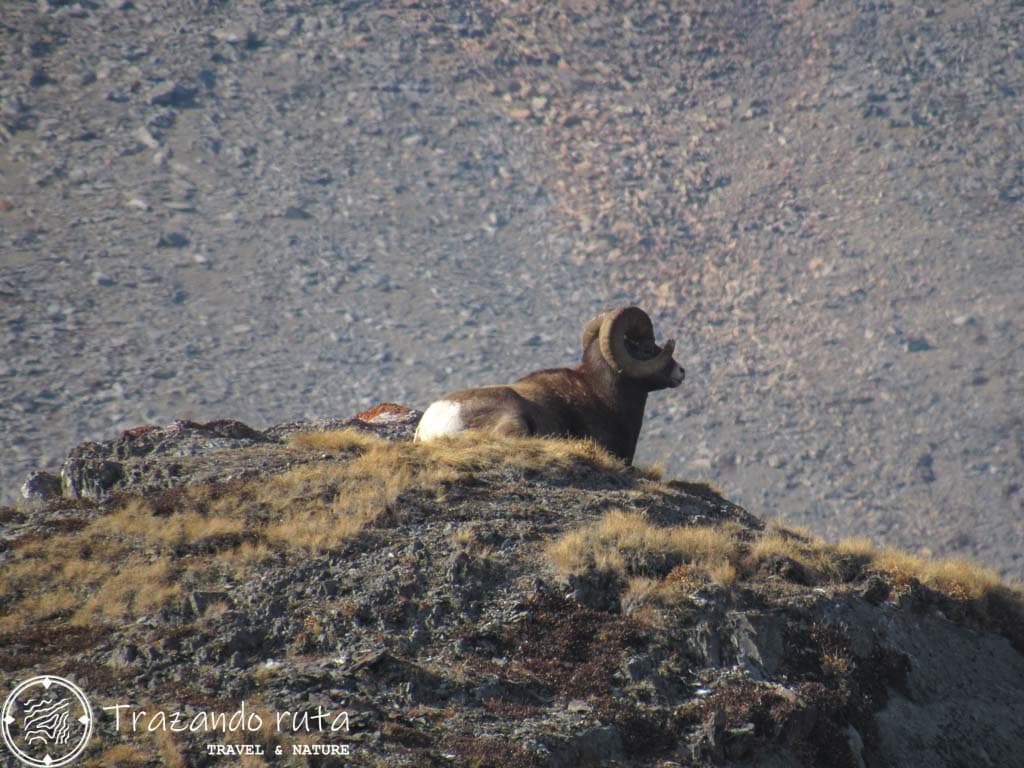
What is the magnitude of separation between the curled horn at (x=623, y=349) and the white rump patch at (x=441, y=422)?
260 cm

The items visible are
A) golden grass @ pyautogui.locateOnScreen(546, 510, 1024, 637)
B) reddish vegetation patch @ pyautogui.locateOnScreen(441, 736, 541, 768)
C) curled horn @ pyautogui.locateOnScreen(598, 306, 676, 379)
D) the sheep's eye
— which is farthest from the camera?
the sheep's eye

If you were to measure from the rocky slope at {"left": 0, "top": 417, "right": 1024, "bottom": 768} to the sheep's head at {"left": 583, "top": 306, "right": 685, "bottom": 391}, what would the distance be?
3.06 meters

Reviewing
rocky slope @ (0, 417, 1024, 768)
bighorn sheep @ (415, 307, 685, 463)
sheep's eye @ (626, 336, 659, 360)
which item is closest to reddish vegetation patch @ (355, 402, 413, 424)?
bighorn sheep @ (415, 307, 685, 463)

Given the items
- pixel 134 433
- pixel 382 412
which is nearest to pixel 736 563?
pixel 134 433

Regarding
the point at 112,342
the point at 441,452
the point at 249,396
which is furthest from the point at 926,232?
the point at 441,452

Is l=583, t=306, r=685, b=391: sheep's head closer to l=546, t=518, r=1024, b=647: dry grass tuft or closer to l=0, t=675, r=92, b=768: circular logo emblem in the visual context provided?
l=546, t=518, r=1024, b=647: dry grass tuft

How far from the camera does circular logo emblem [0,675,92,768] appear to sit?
9.77 m

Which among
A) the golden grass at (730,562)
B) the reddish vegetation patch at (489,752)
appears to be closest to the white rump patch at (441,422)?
the golden grass at (730,562)

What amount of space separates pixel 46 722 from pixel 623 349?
10.7m

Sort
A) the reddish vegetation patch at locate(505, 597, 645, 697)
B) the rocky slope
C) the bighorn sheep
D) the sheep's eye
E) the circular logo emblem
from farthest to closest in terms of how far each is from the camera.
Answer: the sheep's eye < the bighorn sheep < the reddish vegetation patch at locate(505, 597, 645, 697) < the rocky slope < the circular logo emblem

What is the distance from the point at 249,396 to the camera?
80062 millimetres

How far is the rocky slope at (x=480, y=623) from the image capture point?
35.3 feet

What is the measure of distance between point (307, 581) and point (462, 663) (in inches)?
77.4

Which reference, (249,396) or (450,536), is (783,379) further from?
(450,536)
